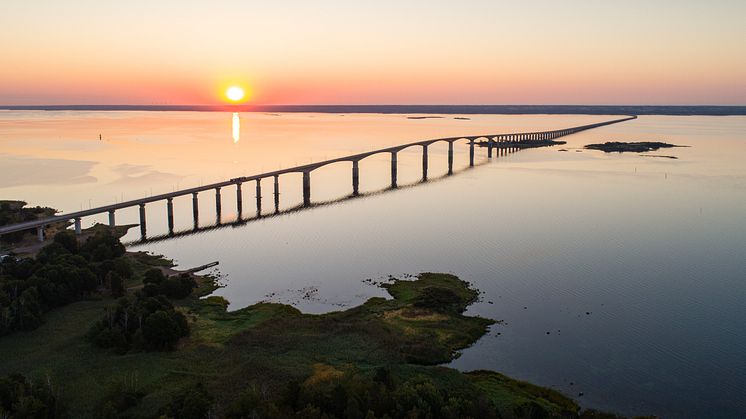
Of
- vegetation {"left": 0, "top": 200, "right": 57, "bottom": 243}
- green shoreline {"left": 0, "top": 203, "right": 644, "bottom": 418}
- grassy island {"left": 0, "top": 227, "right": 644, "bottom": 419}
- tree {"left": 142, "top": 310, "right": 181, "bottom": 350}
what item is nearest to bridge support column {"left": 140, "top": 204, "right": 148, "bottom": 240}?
vegetation {"left": 0, "top": 200, "right": 57, "bottom": 243}

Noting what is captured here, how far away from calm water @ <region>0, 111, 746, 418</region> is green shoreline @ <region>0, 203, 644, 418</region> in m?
2.46

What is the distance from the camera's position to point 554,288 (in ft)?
150

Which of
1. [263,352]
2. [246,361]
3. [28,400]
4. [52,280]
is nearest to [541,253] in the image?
[263,352]

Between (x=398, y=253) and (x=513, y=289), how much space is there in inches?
571

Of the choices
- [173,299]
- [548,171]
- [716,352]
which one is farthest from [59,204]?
[548,171]

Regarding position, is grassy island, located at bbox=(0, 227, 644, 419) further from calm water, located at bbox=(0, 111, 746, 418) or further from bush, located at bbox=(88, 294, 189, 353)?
calm water, located at bbox=(0, 111, 746, 418)

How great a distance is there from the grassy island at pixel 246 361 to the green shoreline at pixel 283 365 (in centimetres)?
7

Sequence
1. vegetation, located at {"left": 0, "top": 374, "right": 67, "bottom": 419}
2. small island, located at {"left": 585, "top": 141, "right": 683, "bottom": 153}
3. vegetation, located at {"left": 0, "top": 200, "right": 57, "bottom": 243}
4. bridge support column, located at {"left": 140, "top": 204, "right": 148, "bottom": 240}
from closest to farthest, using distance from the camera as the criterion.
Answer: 1. vegetation, located at {"left": 0, "top": 374, "right": 67, "bottom": 419}
2. vegetation, located at {"left": 0, "top": 200, "right": 57, "bottom": 243}
3. bridge support column, located at {"left": 140, "top": 204, "right": 148, "bottom": 240}
4. small island, located at {"left": 585, "top": 141, "right": 683, "bottom": 153}

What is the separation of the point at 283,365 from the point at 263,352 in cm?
234

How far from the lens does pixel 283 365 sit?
31812mm

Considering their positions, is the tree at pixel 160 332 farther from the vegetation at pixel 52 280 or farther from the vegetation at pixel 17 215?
the vegetation at pixel 17 215

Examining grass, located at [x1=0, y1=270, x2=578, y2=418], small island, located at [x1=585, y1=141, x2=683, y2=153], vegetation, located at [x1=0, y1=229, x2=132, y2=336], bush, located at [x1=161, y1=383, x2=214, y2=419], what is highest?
small island, located at [x1=585, y1=141, x2=683, y2=153]

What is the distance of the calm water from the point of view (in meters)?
33.2

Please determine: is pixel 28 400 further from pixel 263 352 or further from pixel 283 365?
pixel 263 352
